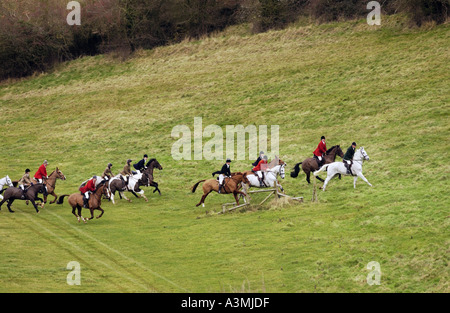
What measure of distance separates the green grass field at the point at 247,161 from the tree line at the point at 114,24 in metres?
2.20

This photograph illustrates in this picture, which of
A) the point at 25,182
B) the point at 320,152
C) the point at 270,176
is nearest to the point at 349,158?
the point at 320,152

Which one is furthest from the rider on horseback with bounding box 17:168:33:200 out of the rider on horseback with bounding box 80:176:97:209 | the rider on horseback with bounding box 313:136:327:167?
the rider on horseback with bounding box 313:136:327:167

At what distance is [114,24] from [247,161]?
38262 millimetres

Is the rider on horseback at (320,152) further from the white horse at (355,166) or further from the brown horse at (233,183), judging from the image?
the brown horse at (233,183)

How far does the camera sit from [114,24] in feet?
240

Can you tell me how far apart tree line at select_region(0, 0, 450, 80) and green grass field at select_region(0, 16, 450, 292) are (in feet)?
7.23

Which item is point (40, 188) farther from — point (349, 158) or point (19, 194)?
point (349, 158)

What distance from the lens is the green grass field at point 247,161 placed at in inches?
856

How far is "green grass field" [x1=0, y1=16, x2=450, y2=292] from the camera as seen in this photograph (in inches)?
856

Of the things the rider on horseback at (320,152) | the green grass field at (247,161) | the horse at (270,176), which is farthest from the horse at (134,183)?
the rider on horseback at (320,152)

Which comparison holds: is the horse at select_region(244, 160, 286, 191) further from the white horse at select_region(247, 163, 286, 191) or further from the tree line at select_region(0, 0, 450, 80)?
the tree line at select_region(0, 0, 450, 80)

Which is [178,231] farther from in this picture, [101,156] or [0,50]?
[0,50]
